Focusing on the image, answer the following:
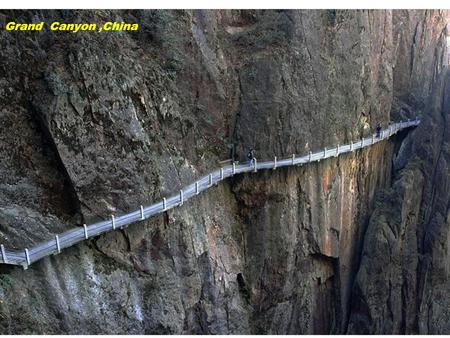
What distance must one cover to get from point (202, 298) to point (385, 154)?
20.6m

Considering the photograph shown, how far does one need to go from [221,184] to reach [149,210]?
5896mm

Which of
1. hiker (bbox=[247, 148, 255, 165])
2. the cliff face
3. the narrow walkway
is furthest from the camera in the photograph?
hiker (bbox=[247, 148, 255, 165])

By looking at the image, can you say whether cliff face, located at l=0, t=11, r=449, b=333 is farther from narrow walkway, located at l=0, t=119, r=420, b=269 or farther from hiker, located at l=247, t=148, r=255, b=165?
narrow walkway, located at l=0, t=119, r=420, b=269

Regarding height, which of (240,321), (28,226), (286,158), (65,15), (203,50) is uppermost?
(203,50)

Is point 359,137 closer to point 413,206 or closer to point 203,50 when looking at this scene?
point 413,206

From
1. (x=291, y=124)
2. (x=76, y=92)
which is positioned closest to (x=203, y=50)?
(x=291, y=124)

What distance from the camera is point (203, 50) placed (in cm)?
2083

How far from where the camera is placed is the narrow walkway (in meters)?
12.8

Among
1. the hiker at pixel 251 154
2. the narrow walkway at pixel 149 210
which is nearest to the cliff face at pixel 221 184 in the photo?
the hiker at pixel 251 154

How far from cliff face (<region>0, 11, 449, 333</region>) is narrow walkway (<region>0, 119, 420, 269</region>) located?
20.6 inches

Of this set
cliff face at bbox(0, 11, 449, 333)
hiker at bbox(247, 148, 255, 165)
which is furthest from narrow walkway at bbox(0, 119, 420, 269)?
cliff face at bbox(0, 11, 449, 333)

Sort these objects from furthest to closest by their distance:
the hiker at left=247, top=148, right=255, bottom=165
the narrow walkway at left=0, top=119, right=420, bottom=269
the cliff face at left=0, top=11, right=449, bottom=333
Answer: the hiker at left=247, top=148, right=255, bottom=165, the cliff face at left=0, top=11, right=449, bottom=333, the narrow walkway at left=0, top=119, right=420, bottom=269

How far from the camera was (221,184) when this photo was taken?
21.3m

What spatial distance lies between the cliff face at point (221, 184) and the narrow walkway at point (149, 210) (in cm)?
52
